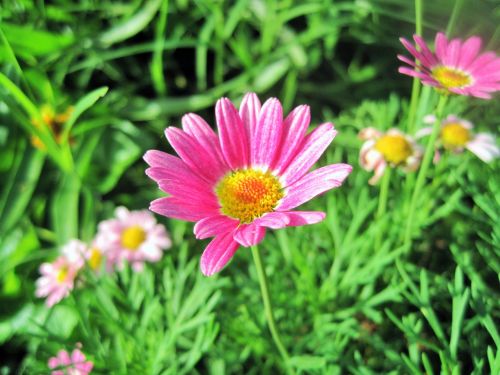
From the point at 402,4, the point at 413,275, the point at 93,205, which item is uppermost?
the point at 402,4

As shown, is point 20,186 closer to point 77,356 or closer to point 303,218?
point 77,356

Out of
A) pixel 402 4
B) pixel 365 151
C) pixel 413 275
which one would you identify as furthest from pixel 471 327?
pixel 402 4

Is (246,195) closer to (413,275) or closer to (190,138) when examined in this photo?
(190,138)

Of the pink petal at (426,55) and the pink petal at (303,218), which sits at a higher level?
the pink petal at (426,55)

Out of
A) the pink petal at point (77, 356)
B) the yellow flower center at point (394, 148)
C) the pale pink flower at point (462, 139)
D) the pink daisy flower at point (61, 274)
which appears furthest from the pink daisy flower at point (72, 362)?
the pale pink flower at point (462, 139)

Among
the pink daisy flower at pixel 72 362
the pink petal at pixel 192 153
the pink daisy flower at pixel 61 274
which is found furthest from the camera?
the pink daisy flower at pixel 61 274

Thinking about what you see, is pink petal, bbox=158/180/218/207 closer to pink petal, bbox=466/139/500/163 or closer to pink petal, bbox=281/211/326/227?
pink petal, bbox=281/211/326/227

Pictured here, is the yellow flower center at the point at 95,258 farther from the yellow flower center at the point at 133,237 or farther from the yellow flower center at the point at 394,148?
the yellow flower center at the point at 394,148

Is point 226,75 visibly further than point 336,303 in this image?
Yes
